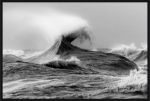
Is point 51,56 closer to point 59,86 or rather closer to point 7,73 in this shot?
point 7,73

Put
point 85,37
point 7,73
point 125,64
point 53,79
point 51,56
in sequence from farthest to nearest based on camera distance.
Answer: point 85,37 → point 51,56 → point 125,64 → point 7,73 → point 53,79

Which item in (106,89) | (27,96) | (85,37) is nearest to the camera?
(27,96)

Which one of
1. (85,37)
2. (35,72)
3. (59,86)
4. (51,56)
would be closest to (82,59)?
(51,56)

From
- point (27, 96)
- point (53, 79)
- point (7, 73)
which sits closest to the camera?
point (27, 96)

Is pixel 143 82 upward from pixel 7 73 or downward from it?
upward

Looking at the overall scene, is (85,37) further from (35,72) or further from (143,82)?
(143,82)

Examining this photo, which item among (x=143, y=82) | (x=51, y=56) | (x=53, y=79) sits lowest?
(x=51, y=56)

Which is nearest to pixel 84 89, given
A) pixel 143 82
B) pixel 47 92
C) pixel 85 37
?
pixel 47 92

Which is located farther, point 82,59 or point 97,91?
point 82,59

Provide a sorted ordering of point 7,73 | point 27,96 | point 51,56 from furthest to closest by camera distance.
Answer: point 51,56
point 7,73
point 27,96
